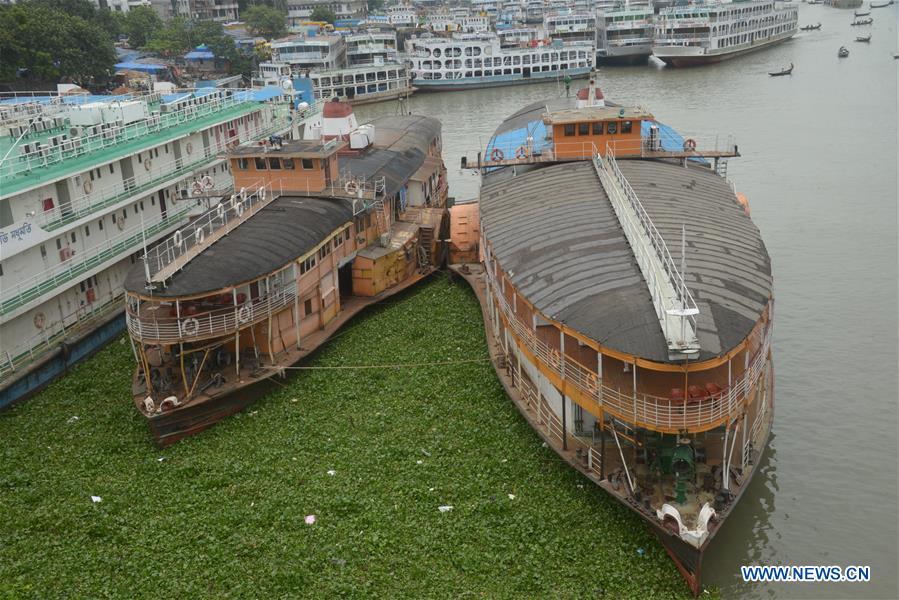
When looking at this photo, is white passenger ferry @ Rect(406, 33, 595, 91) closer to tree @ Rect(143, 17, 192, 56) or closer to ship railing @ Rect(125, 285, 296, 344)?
tree @ Rect(143, 17, 192, 56)

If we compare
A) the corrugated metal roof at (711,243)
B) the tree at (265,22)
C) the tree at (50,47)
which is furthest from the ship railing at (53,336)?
the tree at (265,22)

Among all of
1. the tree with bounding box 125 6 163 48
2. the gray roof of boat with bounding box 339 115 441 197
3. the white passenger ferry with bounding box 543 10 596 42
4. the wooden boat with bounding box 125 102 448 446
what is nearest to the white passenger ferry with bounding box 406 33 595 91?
the white passenger ferry with bounding box 543 10 596 42

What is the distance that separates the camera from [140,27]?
11156 cm

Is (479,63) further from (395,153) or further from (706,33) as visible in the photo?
(395,153)

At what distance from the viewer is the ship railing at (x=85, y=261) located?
24.6 m

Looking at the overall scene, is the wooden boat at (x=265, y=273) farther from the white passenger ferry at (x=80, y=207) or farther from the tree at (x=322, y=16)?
the tree at (x=322, y=16)

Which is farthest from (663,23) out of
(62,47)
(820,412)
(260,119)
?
(820,412)

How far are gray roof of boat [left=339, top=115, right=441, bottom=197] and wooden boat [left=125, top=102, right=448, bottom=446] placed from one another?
5.5 inches

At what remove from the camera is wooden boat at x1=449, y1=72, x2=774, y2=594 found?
55.1ft

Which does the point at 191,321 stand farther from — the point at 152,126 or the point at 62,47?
the point at 62,47

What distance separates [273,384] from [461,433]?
5.88 meters

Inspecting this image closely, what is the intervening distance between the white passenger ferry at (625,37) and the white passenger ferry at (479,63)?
13.3 metres

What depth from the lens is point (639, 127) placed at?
31203mm

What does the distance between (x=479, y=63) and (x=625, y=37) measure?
81.5ft
